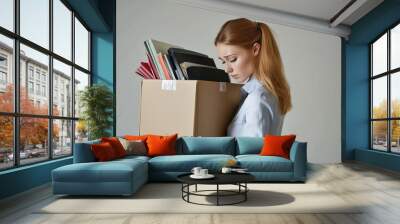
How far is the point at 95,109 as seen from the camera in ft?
21.0

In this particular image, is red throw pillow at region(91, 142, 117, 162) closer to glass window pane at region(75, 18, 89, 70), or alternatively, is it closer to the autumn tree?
the autumn tree

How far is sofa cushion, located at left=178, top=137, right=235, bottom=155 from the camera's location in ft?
17.8

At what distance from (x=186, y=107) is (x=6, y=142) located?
2319mm

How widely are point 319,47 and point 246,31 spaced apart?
1.52 m

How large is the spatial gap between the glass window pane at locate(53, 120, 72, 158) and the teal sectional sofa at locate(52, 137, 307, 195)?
97cm

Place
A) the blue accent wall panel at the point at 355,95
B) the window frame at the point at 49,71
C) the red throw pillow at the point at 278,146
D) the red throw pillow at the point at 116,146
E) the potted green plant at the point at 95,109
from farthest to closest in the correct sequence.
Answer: the blue accent wall panel at the point at 355,95 < the potted green plant at the point at 95,109 < the red throw pillow at the point at 278,146 < the red throw pillow at the point at 116,146 < the window frame at the point at 49,71

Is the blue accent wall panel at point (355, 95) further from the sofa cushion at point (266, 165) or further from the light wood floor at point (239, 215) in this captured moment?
the sofa cushion at point (266, 165)

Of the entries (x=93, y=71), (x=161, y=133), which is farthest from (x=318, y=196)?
(x=93, y=71)

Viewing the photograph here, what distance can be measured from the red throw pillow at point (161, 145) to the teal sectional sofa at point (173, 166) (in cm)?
14

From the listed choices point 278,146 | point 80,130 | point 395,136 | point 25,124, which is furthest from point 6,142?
point 395,136

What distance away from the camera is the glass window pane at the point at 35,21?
454 cm

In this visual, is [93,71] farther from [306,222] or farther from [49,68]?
[306,222]

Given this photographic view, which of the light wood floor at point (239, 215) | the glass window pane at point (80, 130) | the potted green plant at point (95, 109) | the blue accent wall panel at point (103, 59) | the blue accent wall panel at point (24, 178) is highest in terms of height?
the blue accent wall panel at point (103, 59)

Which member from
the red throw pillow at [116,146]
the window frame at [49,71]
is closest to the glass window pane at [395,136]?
the red throw pillow at [116,146]
